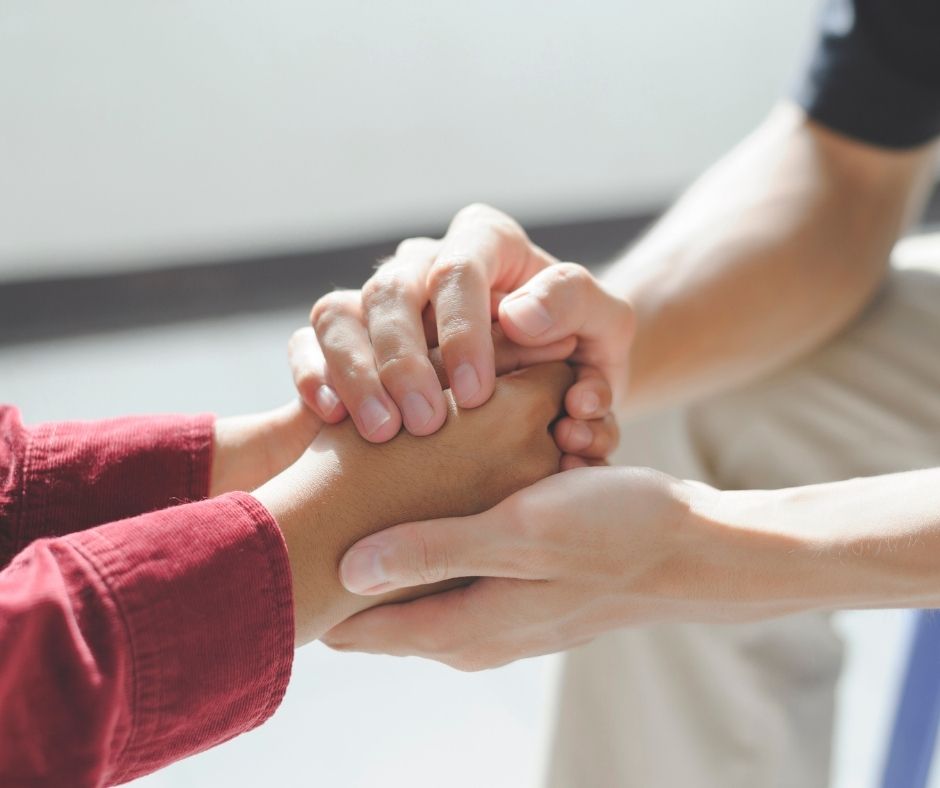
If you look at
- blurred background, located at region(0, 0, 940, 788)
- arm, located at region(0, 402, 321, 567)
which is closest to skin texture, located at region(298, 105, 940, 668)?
arm, located at region(0, 402, 321, 567)

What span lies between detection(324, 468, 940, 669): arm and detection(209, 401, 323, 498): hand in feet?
0.57

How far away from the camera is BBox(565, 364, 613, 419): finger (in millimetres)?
913

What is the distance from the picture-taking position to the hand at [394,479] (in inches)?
31.0

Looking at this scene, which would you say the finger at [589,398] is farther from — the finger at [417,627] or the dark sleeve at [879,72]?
the dark sleeve at [879,72]

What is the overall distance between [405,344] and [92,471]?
27 cm

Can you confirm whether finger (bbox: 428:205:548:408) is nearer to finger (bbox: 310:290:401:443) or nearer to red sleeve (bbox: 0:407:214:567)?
finger (bbox: 310:290:401:443)

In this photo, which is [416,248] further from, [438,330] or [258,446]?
→ [258,446]

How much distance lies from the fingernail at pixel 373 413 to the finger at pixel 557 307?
0.44 feet

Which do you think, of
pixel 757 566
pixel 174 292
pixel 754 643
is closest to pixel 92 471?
pixel 757 566

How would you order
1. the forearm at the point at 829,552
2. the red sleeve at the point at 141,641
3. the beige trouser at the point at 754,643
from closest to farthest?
1. the red sleeve at the point at 141,641
2. the forearm at the point at 829,552
3. the beige trouser at the point at 754,643

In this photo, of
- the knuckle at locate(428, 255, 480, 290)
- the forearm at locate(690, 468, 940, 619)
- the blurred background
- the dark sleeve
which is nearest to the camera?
the forearm at locate(690, 468, 940, 619)

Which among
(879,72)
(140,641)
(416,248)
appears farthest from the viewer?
(879,72)

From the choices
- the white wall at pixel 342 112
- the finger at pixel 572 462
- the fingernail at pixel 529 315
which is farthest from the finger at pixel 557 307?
the white wall at pixel 342 112

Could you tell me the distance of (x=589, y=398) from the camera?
914mm
